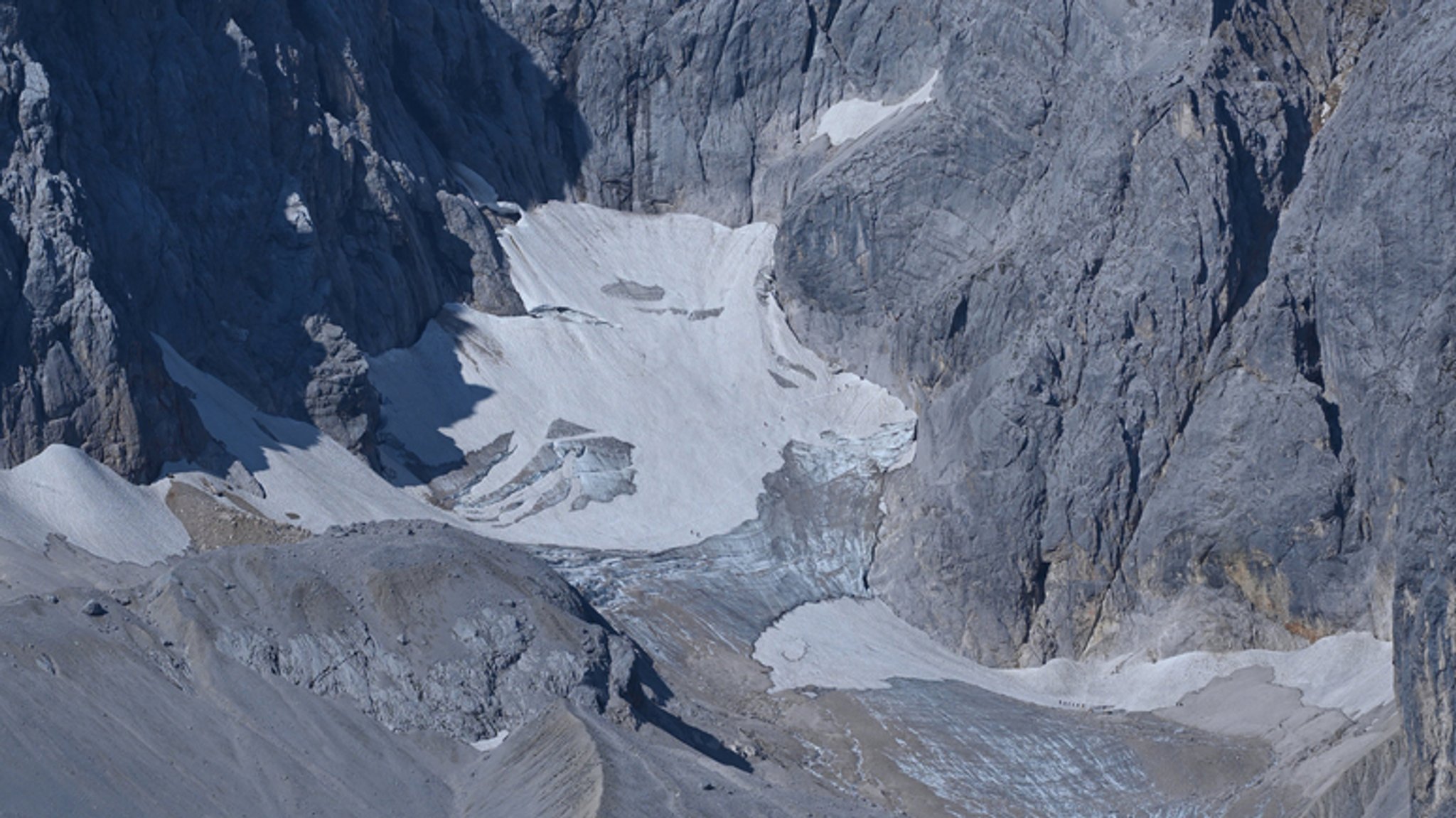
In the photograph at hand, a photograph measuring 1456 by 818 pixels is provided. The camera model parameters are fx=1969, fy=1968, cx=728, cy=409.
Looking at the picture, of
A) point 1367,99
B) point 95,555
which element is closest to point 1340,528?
point 1367,99

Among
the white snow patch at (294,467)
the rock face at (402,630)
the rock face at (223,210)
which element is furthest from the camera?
the white snow patch at (294,467)

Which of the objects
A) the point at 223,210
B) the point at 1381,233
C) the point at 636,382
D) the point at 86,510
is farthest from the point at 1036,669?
the point at 223,210

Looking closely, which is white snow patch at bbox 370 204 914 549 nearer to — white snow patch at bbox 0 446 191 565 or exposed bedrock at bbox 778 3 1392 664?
exposed bedrock at bbox 778 3 1392 664

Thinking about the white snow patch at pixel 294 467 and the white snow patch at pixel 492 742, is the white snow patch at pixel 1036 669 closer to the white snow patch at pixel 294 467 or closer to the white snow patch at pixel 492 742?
the white snow patch at pixel 294 467

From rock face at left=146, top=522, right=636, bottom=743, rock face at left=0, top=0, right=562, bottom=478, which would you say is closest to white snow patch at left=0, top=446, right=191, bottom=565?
rock face at left=0, top=0, right=562, bottom=478

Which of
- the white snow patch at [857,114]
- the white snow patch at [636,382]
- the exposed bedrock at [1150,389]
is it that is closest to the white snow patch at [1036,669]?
the exposed bedrock at [1150,389]

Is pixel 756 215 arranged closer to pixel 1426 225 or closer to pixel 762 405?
pixel 762 405

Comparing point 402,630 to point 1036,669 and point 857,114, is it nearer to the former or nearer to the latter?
point 1036,669
